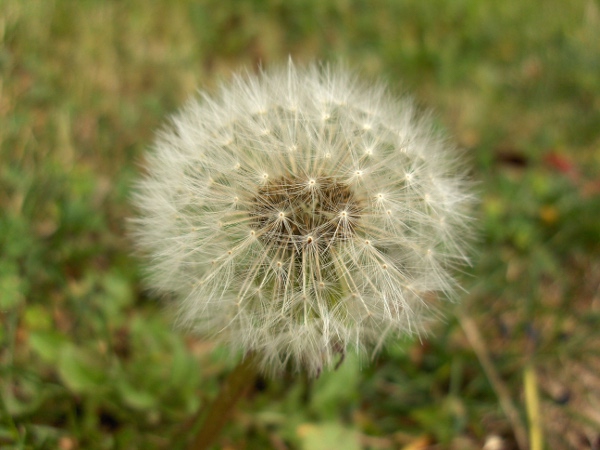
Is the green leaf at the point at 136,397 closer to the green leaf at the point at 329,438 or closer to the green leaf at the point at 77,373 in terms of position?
the green leaf at the point at 77,373

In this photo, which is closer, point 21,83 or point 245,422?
point 245,422

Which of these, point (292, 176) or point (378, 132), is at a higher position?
point (378, 132)

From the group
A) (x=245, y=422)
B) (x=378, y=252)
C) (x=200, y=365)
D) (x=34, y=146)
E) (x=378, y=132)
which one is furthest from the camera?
(x=34, y=146)

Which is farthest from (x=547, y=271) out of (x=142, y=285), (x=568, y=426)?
(x=142, y=285)

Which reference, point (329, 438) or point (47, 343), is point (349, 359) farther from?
point (47, 343)

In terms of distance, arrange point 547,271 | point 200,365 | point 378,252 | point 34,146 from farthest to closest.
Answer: point 547,271 → point 34,146 → point 200,365 → point 378,252

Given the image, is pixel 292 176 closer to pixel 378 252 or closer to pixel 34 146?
pixel 378 252

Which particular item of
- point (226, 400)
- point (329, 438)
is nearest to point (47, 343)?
point (226, 400)
